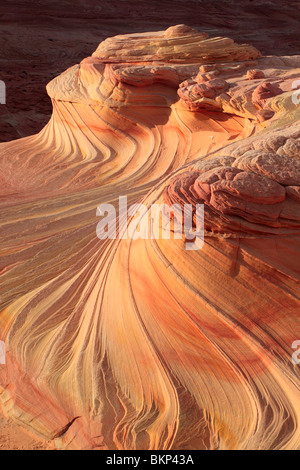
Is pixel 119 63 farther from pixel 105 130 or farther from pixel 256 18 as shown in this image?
pixel 256 18

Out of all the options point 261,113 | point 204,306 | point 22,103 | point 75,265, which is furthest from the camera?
point 22,103

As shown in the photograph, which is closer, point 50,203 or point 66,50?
point 50,203

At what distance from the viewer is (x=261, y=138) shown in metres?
3.33

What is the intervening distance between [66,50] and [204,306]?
939cm

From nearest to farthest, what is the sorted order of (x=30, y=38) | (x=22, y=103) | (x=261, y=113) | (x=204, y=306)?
(x=204, y=306) → (x=261, y=113) → (x=22, y=103) → (x=30, y=38)

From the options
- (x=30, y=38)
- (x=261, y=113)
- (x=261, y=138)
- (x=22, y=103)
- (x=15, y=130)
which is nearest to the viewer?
(x=261, y=138)

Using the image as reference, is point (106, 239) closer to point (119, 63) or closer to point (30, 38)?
point (119, 63)

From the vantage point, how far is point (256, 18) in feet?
42.5

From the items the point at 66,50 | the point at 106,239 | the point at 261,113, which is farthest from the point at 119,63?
the point at 66,50

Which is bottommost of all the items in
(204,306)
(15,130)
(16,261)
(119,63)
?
(15,130)

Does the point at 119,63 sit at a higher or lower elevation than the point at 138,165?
higher

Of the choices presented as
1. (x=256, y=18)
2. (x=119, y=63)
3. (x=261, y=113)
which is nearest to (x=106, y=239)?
(x=261, y=113)

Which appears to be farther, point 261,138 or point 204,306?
point 261,138

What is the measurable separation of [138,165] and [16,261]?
154cm
